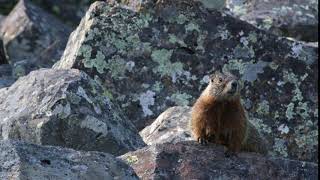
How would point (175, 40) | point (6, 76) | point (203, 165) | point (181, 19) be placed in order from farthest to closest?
point (6, 76)
point (181, 19)
point (175, 40)
point (203, 165)

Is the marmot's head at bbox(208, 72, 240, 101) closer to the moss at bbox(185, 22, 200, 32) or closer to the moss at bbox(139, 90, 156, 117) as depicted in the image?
the moss at bbox(139, 90, 156, 117)

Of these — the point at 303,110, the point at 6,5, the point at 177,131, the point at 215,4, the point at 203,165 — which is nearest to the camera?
the point at 203,165

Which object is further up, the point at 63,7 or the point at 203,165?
the point at 63,7

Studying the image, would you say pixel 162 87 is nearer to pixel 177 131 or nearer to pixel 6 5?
pixel 177 131

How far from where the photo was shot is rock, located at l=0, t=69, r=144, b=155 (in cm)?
851

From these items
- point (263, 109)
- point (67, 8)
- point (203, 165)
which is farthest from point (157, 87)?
point (67, 8)

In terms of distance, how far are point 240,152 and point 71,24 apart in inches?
467

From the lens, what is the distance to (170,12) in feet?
36.8

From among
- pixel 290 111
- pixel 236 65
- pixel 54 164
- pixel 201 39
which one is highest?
pixel 201 39

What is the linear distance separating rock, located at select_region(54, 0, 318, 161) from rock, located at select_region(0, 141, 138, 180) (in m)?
3.64

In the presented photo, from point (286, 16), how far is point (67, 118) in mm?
6273

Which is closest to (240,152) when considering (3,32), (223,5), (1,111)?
(1,111)

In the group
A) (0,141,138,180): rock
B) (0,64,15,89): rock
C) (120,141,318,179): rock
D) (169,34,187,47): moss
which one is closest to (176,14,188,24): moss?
(169,34,187,47): moss

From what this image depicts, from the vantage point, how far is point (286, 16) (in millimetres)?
14039
